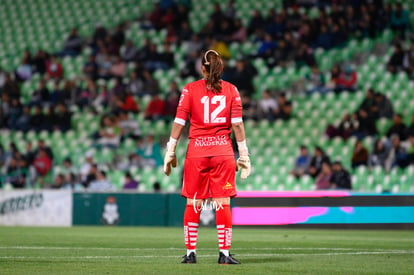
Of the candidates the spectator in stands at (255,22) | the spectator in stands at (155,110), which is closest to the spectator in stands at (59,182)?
the spectator in stands at (155,110)

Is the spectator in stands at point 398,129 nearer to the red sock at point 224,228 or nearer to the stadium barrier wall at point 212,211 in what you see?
the stadium barrier wall at point 212,211

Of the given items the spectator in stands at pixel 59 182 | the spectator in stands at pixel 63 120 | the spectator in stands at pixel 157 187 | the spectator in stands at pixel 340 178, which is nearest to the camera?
the spectator in stands at pixel 340 178

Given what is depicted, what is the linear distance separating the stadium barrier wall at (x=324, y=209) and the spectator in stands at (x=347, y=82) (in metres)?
5.01

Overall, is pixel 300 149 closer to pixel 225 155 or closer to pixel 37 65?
pixel 37 65

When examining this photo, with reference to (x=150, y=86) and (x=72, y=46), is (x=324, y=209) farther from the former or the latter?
(x=72, y=46)

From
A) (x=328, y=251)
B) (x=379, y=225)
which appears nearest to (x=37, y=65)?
(x=379, y=225)

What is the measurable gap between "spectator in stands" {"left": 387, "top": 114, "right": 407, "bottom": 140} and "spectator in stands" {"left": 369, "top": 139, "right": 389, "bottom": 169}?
404mm

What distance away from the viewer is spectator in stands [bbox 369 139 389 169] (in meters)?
19.7

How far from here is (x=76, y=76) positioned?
85.5ft

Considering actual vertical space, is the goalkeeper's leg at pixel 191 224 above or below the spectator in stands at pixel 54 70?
below

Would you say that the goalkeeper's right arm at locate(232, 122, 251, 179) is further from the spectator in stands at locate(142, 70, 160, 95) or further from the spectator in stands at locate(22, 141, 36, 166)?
the spectator in stands at locate(142, 70, 160, 95)

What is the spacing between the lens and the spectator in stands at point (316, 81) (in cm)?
2255

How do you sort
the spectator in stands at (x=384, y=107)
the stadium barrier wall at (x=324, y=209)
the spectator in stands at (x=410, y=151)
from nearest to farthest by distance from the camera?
the stadium barrier wall at (x=324, y=209) < the spectator in stands at (x=410, y=151) < the spectator in stands at (x=384, y=107)

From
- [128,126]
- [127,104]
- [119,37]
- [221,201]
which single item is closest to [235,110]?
[221,201]
